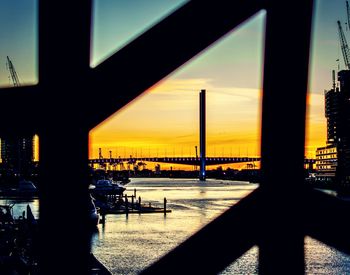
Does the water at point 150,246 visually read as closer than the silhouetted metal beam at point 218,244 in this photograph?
No

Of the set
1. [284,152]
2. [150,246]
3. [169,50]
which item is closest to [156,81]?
[169,50]

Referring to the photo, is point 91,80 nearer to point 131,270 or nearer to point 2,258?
point 2,258

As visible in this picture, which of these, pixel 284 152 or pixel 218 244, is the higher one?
pixel 284 152

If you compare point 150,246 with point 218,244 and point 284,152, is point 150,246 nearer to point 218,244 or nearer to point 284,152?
point 218,244

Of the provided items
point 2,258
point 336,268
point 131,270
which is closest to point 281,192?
point 2,258

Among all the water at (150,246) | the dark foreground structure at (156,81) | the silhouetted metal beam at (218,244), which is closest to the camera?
the dark foreground structure at (156,81)

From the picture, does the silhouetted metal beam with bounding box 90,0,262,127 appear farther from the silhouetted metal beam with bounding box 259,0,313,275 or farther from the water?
the water

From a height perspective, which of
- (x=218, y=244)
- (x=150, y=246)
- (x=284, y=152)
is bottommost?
(x=150, y=246)

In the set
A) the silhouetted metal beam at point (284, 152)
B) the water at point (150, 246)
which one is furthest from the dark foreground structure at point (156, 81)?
the water at point (150, 246)

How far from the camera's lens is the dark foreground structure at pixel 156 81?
73.9 inches

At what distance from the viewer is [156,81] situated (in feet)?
6.67

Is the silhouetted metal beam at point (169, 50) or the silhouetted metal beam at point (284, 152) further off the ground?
the silhouetted metal beam at point (169, 50)

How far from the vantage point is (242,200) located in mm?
2012

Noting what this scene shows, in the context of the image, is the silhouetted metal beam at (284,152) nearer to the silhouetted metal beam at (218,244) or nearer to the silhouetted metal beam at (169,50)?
the silhouetted metal beam at (218,244)
